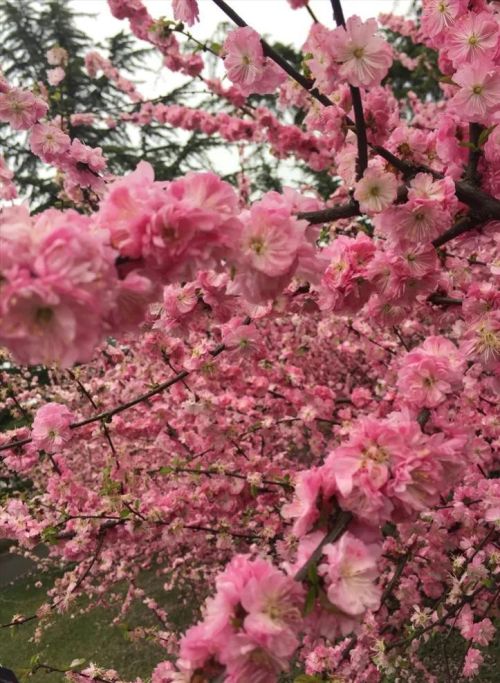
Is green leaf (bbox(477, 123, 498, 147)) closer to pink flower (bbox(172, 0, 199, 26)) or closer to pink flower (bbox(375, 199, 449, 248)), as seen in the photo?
pink flower (bbox(375, 199, 449, 248))

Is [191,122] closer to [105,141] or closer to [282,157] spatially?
[282,157]

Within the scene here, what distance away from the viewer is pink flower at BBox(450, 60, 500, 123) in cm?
177

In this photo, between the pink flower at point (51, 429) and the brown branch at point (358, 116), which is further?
the pink flower at point (51, 429)

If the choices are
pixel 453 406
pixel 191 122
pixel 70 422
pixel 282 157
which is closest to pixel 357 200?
pixel 70 422

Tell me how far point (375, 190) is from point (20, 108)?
1.65 meters

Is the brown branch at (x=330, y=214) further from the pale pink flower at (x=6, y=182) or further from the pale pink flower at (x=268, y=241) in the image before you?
the pale pink flower at (x=6, y=182)

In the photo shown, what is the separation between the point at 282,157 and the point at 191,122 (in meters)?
1.60

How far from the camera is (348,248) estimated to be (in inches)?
74.5

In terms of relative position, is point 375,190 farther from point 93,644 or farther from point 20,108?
point 93,644

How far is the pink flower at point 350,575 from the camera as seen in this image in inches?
42.1

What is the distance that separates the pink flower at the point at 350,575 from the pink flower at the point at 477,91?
1360 mm

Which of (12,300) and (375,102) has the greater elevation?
(375,102)

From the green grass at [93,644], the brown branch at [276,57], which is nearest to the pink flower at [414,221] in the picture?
the brown branch at [276,57]

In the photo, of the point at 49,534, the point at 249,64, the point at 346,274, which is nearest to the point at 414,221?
the point at 346,274
